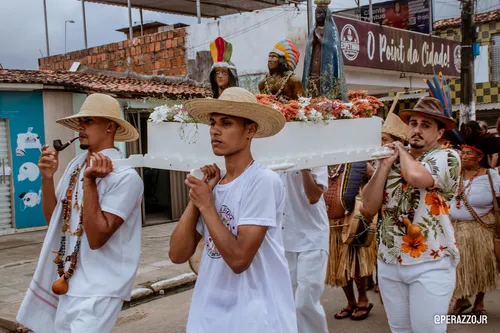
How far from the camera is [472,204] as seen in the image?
5957 mm

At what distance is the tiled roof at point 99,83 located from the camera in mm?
12016

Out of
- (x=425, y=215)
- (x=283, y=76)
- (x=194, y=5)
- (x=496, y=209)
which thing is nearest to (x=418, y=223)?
(x=425, y=215)

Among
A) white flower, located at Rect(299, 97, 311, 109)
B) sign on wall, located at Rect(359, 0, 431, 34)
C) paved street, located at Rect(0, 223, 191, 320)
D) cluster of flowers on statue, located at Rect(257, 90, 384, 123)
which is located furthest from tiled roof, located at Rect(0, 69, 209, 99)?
sign on wall, located at Rect(359, 0, 431, 34)

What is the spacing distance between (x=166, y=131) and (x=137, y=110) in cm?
1024

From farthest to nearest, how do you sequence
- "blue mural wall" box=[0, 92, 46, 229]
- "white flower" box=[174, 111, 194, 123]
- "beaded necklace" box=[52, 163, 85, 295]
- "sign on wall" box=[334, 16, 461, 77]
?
1. "sign on wall" box=[334, 16, 461, 77]
2. "blue mural wall" box=[0, 92, 46, 229]
3. "beaded necklace" box=[52, 163, 85, 295]
4. "white flower" box=[174, 111, 194, 123]

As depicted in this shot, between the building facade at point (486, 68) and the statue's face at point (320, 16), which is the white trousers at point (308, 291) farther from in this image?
the building facade at point (486, 68)

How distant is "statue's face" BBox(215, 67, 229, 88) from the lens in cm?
422

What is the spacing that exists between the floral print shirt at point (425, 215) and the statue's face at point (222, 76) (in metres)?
1.45

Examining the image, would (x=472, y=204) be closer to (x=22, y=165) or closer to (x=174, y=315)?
(x=174, y=315)

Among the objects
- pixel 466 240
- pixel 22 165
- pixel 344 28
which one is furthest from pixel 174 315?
pixel 344 28

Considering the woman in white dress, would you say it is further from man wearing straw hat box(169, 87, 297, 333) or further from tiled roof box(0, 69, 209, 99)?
tiled roof box(0, 69, 209, 99)

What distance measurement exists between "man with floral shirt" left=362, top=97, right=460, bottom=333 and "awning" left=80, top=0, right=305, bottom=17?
15651 mm

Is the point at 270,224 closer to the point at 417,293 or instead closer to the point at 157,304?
the point at 417,293

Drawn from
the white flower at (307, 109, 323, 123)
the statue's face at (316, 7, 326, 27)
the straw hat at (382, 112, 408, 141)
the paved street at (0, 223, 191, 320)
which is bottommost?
the paved street at (0, 223, 191, 320)
